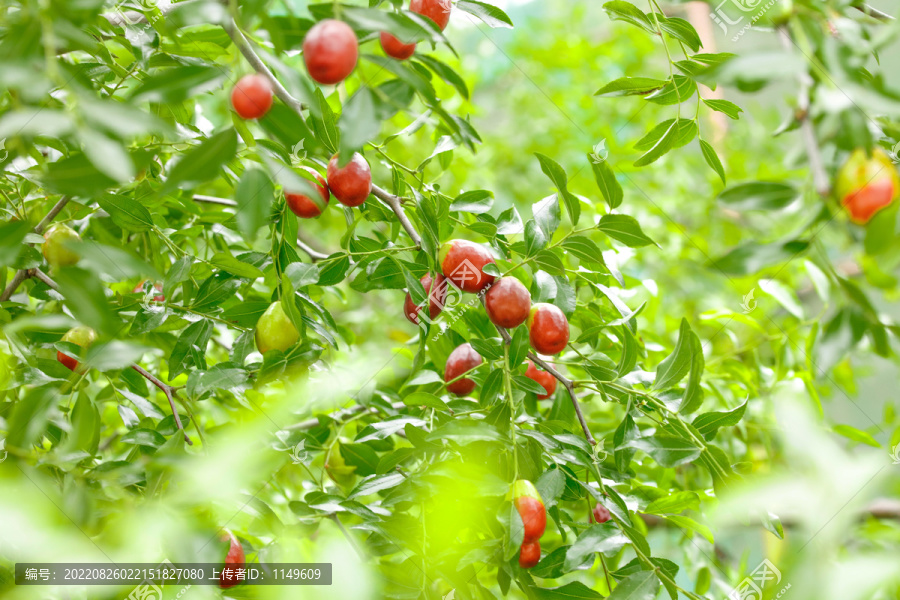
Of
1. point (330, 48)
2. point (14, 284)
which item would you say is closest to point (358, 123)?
point (330, 48)

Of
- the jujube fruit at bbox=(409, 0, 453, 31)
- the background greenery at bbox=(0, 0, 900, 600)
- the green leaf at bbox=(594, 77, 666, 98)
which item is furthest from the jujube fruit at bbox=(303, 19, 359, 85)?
the green leaf at bbox=(594, 77, 666, 98)

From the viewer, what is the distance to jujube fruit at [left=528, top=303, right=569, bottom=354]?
560mm

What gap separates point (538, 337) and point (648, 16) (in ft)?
0.95

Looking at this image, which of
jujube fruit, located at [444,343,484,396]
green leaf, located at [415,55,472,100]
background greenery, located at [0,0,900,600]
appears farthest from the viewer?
jujube fruit, located at [444,343,484,396]

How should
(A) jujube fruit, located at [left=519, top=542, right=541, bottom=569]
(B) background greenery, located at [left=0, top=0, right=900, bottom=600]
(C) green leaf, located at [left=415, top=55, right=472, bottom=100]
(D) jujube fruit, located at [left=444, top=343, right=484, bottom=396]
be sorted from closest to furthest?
(B) background greenery, located at [left=0, top=0, right=900, bottom=600]
(C) green leaf, located at [left=415, top=55, right=472, bottom=100]
(A) jujube fruit, located at [left=519, top=542, right=541, bottom=569]
(D) jujube fruit, located at [left=444, top=343, right=484, bottom=396]

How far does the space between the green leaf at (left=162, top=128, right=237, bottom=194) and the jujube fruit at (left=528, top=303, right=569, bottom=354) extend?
1.02 feet

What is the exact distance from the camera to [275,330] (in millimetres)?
560

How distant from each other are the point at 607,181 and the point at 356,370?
1.16 feet

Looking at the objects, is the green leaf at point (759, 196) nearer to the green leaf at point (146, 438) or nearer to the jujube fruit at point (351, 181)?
the jujube fruit at point (351, 181)

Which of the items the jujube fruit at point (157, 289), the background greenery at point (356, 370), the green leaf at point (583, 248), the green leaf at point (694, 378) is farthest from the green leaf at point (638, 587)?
the jujube fruit at point (157, 289)

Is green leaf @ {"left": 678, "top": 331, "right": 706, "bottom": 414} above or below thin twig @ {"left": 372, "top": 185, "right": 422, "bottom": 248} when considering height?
below

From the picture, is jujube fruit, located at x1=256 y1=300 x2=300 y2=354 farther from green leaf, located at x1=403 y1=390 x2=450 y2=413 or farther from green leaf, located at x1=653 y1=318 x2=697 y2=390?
green leaf, located at x1=653 y1=318 x2=697 y2=390

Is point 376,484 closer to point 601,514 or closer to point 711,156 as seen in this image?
point 601,514

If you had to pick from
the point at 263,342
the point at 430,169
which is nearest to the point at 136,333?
the point at 263,342
